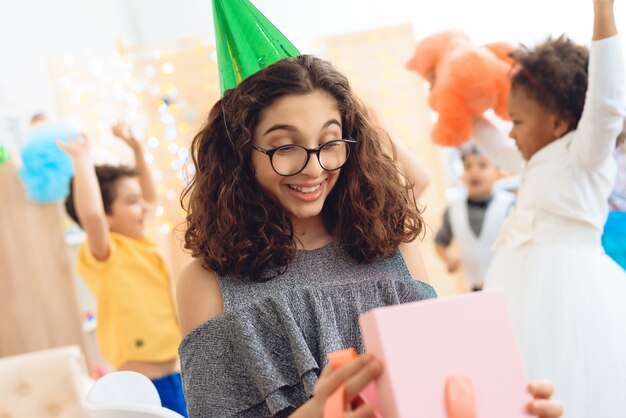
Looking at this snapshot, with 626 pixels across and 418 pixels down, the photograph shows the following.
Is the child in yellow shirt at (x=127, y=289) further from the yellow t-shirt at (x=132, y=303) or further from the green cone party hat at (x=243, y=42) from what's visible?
the green cone party hat at (x=243, y=42)

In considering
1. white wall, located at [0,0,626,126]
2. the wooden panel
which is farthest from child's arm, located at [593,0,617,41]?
the wooden panel

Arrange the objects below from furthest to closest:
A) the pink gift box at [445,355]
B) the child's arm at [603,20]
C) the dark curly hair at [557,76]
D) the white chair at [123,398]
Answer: the dark curly hair at [557,76] < the child's arm at [603,20] < the white chair at [123,398] < the pink gift box at [445,355]

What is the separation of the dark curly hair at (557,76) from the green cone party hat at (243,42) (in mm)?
852

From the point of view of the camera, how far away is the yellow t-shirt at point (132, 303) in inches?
87.0

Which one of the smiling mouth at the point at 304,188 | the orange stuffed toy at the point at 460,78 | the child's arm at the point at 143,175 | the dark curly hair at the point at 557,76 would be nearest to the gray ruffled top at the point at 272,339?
the smiling mouth at the point at 304,188

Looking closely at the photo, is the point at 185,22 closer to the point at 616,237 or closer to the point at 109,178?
the point at 109,178

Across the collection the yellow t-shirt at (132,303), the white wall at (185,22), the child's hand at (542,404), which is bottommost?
the yellow t-shirt at (132,303)

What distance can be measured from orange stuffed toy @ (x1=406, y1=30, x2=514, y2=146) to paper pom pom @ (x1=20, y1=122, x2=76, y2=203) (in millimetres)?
1362

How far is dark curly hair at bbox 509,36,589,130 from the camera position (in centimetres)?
168

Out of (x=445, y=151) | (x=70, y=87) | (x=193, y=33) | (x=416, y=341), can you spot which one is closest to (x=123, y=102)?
(x=70, y=87)

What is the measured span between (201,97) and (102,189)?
63.9 inches

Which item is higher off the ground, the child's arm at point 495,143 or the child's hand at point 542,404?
the child's arm at point 495,143

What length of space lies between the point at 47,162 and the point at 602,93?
6.63ft

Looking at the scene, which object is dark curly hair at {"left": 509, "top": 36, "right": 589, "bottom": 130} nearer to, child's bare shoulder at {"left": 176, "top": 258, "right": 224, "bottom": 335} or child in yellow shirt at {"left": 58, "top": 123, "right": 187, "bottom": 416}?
child's bare shoulder at {"left": 176, "top": 258, "right": 224, "bottom": 335}
